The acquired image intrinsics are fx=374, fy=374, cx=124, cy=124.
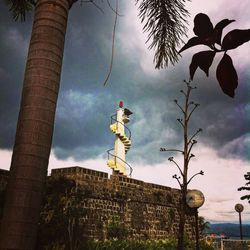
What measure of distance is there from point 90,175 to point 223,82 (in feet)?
39.5

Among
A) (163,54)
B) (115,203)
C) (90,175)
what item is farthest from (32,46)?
(115,203)

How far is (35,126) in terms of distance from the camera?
3.62 m

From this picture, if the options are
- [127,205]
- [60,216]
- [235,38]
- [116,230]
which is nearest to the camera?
[235,38]

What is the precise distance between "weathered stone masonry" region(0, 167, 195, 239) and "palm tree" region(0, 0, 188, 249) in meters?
7.20

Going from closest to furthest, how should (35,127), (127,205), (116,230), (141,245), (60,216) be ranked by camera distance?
(35,127), (60,216), (116,230), (141,245), (127,205)

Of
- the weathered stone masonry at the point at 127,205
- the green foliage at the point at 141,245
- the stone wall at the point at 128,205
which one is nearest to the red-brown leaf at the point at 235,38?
the weathered stone masonry at the point at 127,205

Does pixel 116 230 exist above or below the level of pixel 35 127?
below

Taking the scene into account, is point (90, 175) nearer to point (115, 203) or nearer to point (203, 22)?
point (115, 203)

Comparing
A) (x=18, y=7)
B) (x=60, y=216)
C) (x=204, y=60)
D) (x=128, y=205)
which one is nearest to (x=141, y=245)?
(x=128, y=205)

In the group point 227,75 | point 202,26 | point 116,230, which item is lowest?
point 227,75

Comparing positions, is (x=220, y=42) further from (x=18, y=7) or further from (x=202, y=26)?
(x=18, y=7)

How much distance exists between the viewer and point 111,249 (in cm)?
1236

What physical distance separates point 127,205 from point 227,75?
14006mm

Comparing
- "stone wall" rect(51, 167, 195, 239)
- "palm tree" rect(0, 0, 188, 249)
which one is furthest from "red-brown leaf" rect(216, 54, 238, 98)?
"stone wall" rect(51, 167, 195, 239)
